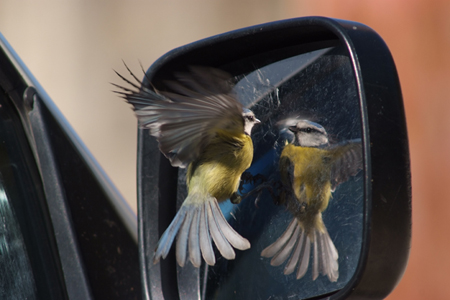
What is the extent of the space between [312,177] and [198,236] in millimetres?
489

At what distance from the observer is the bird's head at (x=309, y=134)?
140 cm

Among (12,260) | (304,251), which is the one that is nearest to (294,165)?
(304,251)

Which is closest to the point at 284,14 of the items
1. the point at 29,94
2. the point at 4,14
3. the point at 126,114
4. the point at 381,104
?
the point at 126,114

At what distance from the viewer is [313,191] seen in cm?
139

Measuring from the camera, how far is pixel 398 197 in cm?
110

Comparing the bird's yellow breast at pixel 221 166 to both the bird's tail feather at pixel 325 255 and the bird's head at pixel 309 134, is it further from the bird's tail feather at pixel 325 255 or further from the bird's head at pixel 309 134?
the bird's tail feather at pixel 325 255

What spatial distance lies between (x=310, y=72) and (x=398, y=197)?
0.56m

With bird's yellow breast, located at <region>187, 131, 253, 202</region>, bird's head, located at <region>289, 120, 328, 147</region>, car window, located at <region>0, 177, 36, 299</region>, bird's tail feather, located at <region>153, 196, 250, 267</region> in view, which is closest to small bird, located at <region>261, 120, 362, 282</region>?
bird's head, located at <region>289, 120, 328, 147</region>

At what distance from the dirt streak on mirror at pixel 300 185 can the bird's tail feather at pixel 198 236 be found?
7cm

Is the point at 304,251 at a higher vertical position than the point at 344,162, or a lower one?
lower

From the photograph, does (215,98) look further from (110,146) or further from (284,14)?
(284,14)

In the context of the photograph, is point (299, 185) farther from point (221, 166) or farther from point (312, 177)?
point (221, 166)

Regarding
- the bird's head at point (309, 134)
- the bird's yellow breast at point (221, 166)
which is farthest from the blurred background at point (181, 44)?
the bird's head at point (309, 134)

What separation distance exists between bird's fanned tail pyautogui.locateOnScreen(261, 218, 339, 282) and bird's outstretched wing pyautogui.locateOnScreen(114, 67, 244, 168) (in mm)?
380
